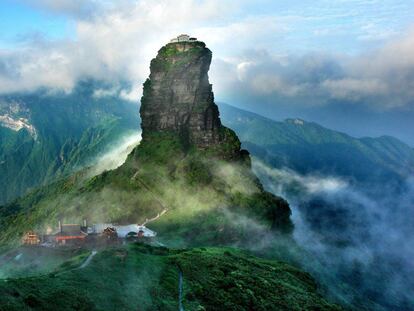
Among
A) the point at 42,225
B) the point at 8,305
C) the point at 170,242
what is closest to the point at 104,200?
the point at 42,225

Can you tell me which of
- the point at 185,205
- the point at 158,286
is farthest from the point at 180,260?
the point at 185,205

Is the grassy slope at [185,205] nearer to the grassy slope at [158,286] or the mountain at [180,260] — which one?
the mountain at [180,260]

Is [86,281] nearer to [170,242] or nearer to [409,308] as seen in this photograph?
[170,242]

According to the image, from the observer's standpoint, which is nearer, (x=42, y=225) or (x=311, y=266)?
Result: (x=311, y=266)

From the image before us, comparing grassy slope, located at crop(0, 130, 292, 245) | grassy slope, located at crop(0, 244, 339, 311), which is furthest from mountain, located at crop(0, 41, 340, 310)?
grassy slope, located at crop(0, 130, 292, 245)

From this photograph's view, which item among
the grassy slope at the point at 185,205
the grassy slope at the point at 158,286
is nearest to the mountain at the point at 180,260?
the grassy slope at the point at 158,286

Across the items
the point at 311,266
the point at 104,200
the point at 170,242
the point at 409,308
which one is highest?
the point at 104,200

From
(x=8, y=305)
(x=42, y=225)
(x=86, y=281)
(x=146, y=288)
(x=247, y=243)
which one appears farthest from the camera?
(x=42, y=225)

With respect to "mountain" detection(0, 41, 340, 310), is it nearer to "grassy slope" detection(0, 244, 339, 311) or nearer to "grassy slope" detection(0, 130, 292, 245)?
"grassy slope" detection(0, 244, 339, 311)

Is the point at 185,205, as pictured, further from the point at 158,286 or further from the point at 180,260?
the point at 158,286
